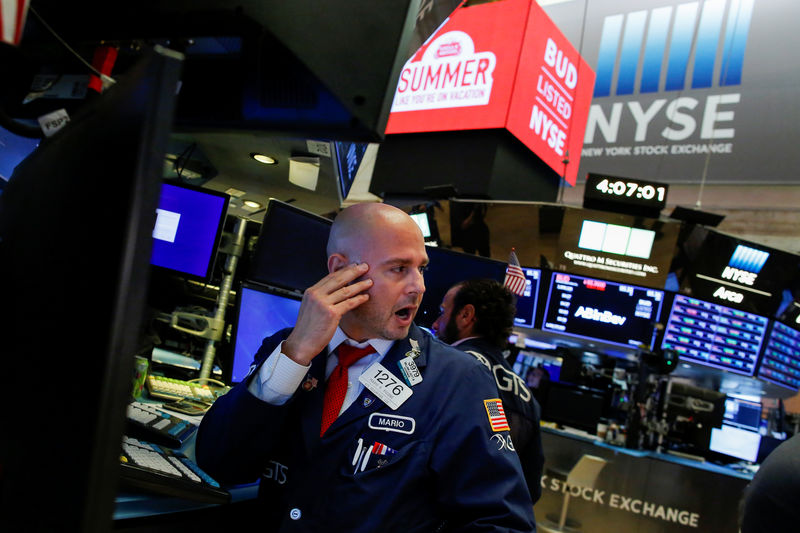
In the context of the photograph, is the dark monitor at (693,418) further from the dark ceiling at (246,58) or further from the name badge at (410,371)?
the dark ceiling at (246,58)

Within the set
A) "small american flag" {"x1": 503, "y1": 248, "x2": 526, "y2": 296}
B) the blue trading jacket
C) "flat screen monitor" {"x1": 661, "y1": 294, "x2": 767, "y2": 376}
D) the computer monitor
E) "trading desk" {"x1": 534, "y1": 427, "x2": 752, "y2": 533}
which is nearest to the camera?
the blue trading jacket

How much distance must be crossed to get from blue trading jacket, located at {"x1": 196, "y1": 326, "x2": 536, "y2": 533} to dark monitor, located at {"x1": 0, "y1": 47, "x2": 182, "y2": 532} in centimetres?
85

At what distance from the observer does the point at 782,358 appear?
6.46 meters

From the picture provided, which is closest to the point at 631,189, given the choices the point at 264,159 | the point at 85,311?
the point at 264,159

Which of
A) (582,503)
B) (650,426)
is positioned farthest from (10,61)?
(650,426)

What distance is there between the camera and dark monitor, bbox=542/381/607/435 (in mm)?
5934

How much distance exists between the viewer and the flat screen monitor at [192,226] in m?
2.41

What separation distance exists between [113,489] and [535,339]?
652cm

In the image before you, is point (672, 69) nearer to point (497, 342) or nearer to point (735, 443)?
point (735, 443)

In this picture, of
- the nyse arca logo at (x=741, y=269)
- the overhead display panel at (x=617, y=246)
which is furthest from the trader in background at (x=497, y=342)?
the nyse arca logo at (x=741, y=269)

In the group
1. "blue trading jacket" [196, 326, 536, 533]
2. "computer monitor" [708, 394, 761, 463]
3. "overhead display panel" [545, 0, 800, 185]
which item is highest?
"overhead display panel" [545, 0, 800, 185]

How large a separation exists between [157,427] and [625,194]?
534cm

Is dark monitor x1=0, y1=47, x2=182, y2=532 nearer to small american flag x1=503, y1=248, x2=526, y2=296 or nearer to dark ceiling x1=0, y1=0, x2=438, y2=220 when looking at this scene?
dark ceiling x1=0, y1=0, x2=438, y2=220

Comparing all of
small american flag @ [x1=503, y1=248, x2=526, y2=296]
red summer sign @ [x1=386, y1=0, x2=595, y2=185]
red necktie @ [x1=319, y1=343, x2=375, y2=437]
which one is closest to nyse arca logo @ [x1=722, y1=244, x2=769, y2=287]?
red summer sign @ [x1=386, y1=0, x2=595, y2=185]
